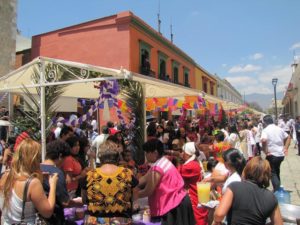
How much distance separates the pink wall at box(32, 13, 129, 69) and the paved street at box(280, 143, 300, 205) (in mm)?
8223

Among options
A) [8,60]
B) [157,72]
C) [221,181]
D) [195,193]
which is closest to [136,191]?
[195,193]

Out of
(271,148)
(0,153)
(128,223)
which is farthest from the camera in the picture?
(0,153)

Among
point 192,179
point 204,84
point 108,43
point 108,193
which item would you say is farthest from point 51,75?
point 204,84

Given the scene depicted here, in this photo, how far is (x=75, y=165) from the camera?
166 inches

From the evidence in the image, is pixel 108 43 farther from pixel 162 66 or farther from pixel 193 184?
pixel 193 184

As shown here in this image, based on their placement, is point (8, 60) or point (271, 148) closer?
point (271, 148)

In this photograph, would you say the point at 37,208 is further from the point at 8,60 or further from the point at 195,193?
the point at 8,60

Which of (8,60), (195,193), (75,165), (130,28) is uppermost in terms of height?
(130,28)

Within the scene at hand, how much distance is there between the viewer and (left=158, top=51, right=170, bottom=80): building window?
19297mm

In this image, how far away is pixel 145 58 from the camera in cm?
1717

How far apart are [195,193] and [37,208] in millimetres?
2172

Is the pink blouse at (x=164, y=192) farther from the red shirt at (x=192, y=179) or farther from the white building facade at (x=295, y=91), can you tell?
the white building facade at (x=295, y=91)

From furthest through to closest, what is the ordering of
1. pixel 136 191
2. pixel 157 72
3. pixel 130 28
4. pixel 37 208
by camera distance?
pixel 157 72
pixel 130 28
pixel 136 191
pixel 37 208

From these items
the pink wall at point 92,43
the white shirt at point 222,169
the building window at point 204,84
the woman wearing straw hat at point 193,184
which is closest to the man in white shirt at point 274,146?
the white shirt at point 222,169
